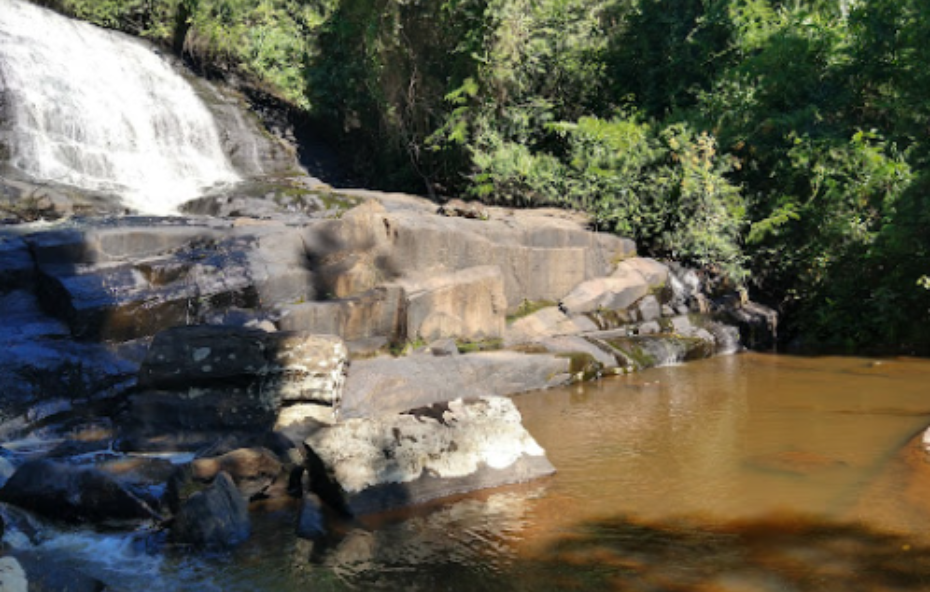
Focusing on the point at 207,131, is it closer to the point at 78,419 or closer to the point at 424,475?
the point at 78,419

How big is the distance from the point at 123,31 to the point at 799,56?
15.0 metres

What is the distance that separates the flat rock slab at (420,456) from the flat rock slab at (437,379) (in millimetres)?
1074

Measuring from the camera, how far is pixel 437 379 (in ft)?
29.9

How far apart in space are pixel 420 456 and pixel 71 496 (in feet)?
7.88

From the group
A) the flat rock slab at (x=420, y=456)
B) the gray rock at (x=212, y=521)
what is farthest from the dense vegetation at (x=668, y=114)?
the gray rock at (x=212, y=521)

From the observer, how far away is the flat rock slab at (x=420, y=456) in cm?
588

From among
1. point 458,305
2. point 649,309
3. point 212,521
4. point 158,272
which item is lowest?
point 212,521

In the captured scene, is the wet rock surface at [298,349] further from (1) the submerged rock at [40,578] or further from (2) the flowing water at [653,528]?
(1) the submerged rock at [40,578]

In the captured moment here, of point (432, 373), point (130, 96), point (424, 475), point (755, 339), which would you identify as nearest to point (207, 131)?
point (130, 96)

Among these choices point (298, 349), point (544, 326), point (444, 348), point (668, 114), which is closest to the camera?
point (298, 349)

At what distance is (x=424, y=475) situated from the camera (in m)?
6.12

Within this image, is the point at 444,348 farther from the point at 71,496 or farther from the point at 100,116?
the point at 100,116

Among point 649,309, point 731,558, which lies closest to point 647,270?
point 649,309

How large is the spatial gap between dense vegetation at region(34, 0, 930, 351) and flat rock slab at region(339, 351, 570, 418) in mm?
5264
